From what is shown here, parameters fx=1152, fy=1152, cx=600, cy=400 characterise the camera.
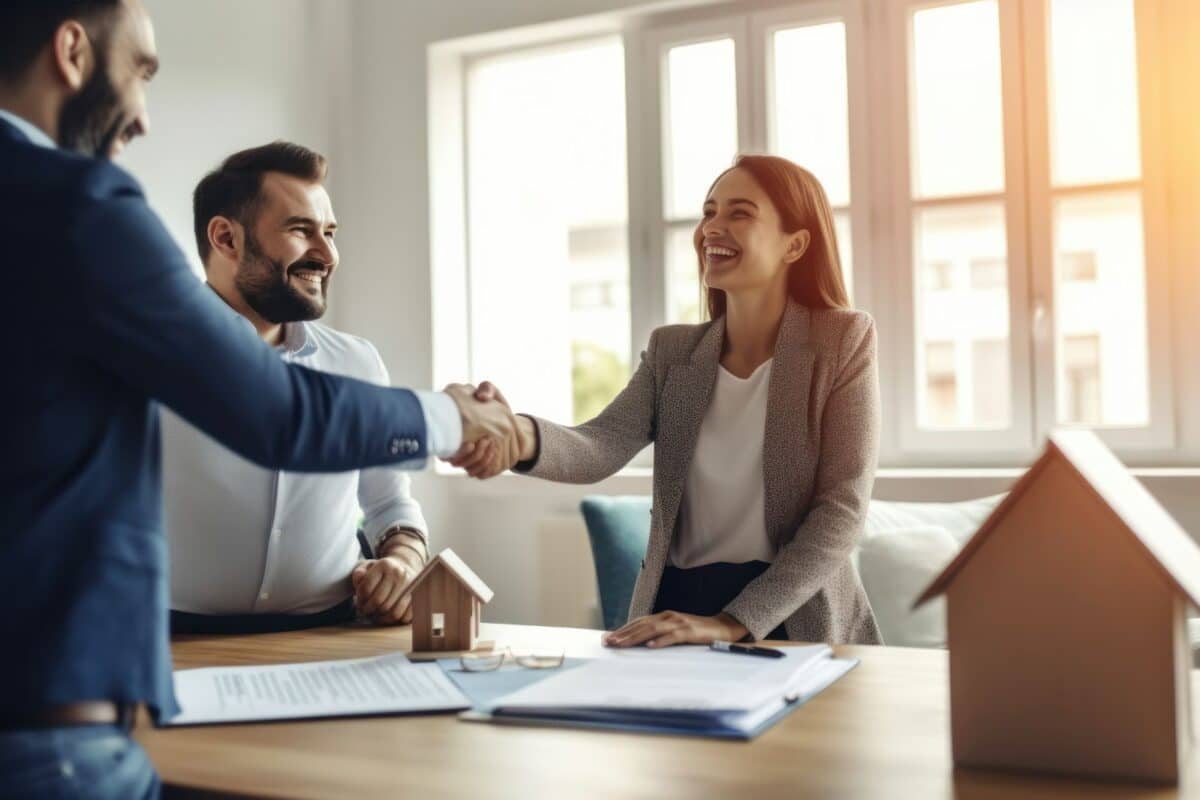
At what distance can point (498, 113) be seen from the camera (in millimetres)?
4395

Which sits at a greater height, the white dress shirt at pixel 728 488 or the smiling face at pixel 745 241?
the smiling face at pixel 745 241

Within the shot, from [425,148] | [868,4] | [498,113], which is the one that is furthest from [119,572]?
[498,113]

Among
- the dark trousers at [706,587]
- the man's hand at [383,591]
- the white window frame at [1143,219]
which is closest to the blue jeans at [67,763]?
the man's hand at [383,591]

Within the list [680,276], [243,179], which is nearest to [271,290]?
[243,179]

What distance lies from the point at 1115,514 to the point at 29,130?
3.10 feet

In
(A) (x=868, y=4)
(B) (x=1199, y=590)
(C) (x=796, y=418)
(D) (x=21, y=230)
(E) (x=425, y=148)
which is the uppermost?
(A) (x=868, y=4)

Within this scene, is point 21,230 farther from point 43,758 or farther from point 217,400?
point 43,758

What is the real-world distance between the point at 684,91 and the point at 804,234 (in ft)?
5.90

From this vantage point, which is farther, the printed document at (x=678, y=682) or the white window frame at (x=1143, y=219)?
the white window frame at (x=1143, y=219)

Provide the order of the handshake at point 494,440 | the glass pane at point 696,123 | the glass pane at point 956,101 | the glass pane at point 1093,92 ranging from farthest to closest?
1. the glass pane at point 696,123
2. the glass pane at point 956,101
3. the glass pane at point 1093,92
4. the handshake at point 494,440

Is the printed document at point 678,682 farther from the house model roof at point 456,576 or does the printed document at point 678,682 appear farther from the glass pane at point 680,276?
the glass pane at point 680,276

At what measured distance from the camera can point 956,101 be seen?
136 inches

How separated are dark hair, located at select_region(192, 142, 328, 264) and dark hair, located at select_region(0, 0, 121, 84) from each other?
1.30m

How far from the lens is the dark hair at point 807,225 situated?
222cm
